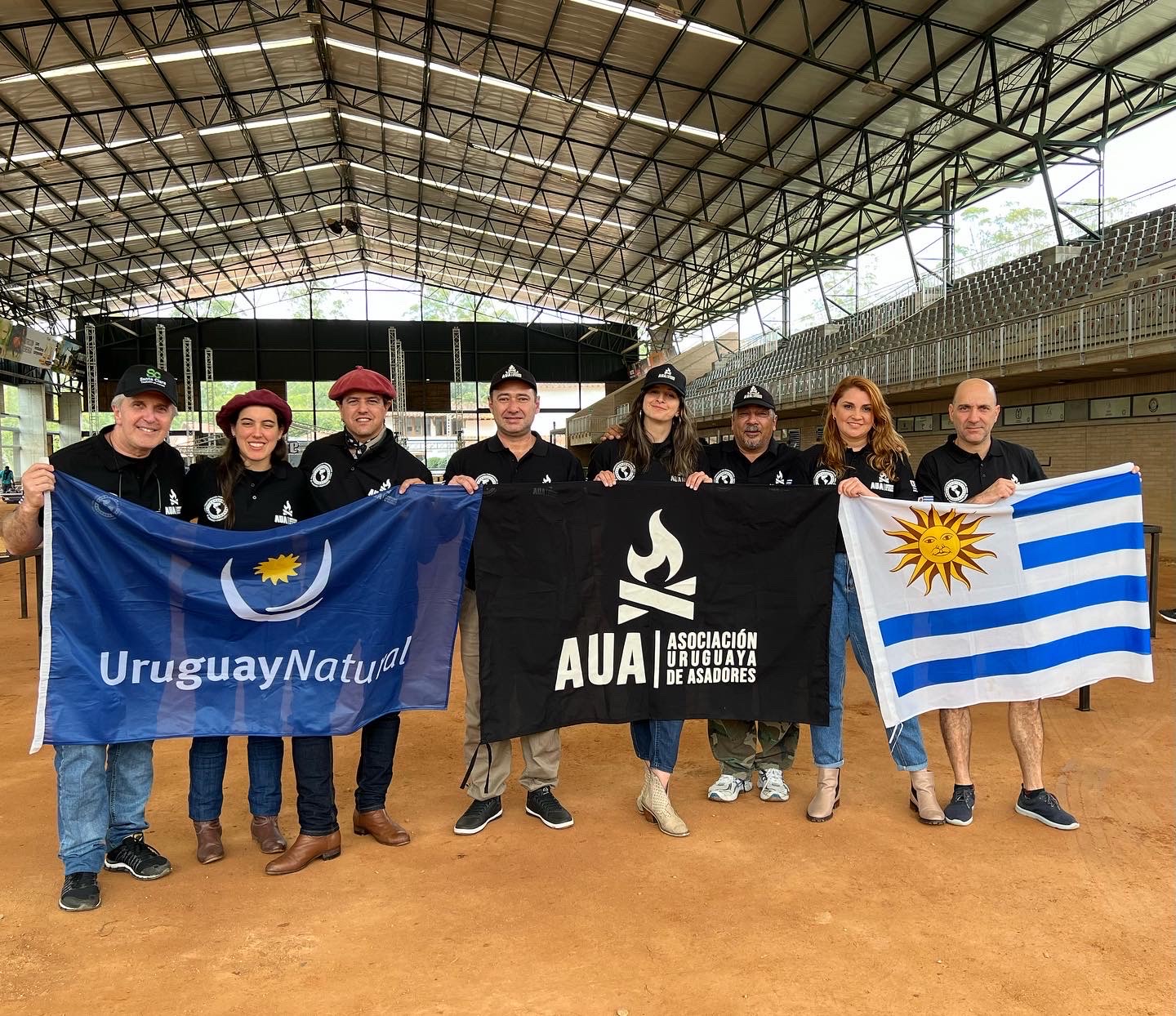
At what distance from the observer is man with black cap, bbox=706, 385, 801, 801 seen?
12.3 feet

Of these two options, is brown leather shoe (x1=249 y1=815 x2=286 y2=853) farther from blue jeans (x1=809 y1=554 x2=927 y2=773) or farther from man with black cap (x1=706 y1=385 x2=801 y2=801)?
blue jeans (x1=809 y1=554 x2=927 y2=773)

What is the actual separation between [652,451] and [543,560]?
0.76 meters

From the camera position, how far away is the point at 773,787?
12.2 feet

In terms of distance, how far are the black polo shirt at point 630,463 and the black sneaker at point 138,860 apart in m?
2.37

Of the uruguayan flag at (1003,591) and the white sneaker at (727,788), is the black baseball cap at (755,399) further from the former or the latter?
the white sneaker at (727,788)

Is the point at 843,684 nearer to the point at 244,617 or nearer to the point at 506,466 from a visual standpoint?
the point at 506,466

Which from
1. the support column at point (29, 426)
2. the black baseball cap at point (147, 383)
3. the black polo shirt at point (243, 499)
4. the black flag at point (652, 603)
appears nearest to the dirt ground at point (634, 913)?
the black flag at point (652, 603)

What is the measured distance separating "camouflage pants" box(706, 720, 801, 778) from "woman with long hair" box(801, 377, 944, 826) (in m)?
0.27

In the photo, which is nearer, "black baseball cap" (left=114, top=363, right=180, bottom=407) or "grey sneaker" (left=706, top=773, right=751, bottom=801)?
"black baseball cap" (left=114, top=363, right=180, bottom=407)

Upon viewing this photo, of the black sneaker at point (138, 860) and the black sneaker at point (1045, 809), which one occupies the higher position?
the black sneaker at point (138, 860)

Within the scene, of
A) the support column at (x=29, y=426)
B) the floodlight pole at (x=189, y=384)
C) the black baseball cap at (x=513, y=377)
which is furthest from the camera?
the support column at (x=29, y=426)

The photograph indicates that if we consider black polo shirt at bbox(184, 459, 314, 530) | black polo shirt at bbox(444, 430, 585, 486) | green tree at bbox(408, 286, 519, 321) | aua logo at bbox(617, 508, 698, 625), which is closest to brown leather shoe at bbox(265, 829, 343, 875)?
black polo shirt at bbox(184, 459, 314, 530)

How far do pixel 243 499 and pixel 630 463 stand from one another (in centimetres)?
172

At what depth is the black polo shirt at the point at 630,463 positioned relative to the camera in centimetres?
369
